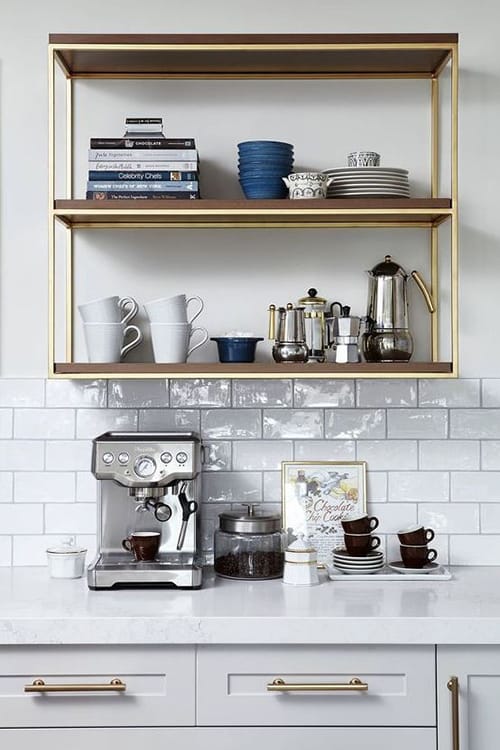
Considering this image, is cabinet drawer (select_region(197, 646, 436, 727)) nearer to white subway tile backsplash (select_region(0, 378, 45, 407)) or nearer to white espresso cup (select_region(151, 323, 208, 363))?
white espresso cup (select_region(151, 323, 208, 363))

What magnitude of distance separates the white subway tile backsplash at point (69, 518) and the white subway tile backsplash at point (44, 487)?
2cm

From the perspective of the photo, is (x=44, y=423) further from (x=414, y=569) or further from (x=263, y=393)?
(x=414, y=569)

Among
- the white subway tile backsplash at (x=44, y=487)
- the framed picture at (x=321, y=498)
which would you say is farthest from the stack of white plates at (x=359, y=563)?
the white subway tile backsplash at (x=44, y=487)

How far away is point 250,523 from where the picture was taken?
264cm

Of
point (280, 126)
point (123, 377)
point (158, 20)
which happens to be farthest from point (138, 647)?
point (158, 20)

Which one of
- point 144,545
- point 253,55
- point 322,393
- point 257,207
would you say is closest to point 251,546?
point 144,545

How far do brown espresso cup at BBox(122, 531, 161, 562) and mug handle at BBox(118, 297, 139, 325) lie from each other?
1.89 feet

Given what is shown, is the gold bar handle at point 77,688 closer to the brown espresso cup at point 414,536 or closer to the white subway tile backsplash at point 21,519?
the white subway tile backsplash at point 21,519

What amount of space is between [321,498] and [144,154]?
106cm

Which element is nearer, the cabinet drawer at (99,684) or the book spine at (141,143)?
the cabinet drawer at (99,684)

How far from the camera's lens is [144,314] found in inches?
114

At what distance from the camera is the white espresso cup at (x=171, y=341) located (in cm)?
268

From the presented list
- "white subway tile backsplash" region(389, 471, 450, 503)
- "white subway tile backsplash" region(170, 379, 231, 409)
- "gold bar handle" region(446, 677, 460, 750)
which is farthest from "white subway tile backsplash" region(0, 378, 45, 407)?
"gold bar handle" region(446, 677, 460, 750)

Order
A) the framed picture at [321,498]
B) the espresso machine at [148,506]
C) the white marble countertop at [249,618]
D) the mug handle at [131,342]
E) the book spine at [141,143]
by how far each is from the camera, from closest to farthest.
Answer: the white marble countertop at [249,618] < the espresso machine at [148,506] < the book spine at [141,143] < the mug handle at [131,342] < the framed picture at [321,498]
